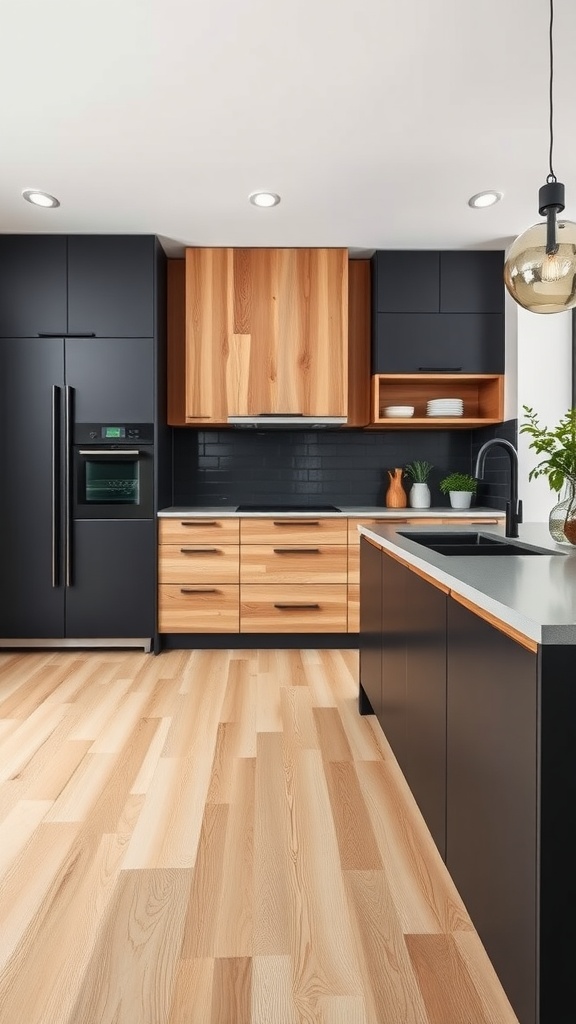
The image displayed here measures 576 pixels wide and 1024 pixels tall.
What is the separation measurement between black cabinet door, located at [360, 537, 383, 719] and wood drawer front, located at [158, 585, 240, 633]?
4.08ft

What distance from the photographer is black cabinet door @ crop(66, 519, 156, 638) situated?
155 inches

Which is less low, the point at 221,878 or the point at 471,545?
the point at 471,545

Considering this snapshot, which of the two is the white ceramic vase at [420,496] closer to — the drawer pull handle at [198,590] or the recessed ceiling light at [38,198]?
the drawer pull handle at [198,590]

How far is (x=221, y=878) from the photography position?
1.69 metres

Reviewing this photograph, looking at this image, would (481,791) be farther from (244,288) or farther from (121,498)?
(244,288)

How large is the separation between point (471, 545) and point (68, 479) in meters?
2.71

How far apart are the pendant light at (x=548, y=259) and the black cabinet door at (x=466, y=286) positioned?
2585mm

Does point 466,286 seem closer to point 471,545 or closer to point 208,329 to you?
point 208,329

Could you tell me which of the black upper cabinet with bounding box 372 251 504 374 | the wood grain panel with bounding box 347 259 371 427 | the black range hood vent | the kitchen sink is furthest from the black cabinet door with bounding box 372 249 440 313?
the kitchen sink

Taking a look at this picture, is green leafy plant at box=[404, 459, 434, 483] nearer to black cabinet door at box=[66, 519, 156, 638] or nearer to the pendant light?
black cabinet door at box=[66, 519, 156, 638]

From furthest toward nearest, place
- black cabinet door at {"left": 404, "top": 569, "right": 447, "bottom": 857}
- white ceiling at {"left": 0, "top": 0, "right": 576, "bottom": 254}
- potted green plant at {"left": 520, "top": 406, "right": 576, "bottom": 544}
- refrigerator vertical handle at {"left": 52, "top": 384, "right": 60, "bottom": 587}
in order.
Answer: refrigerator vertical handle at {"left": 52, "top": 384, "right": 60, "bottom": 587} < white ceiling at {"left": 0, "top": 0, "right": 576, "bottom": 254} < potted green plant at {"left": 520, "top": 406, "right": 576, "bottom": 544} < black cabinet door at {"left": 404, "top": 569, "right": 447, "bottom": 857}

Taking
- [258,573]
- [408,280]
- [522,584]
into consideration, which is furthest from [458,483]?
[522,584]

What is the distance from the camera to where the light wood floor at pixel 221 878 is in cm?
130

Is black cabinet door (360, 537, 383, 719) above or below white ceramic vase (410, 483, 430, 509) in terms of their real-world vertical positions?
below
